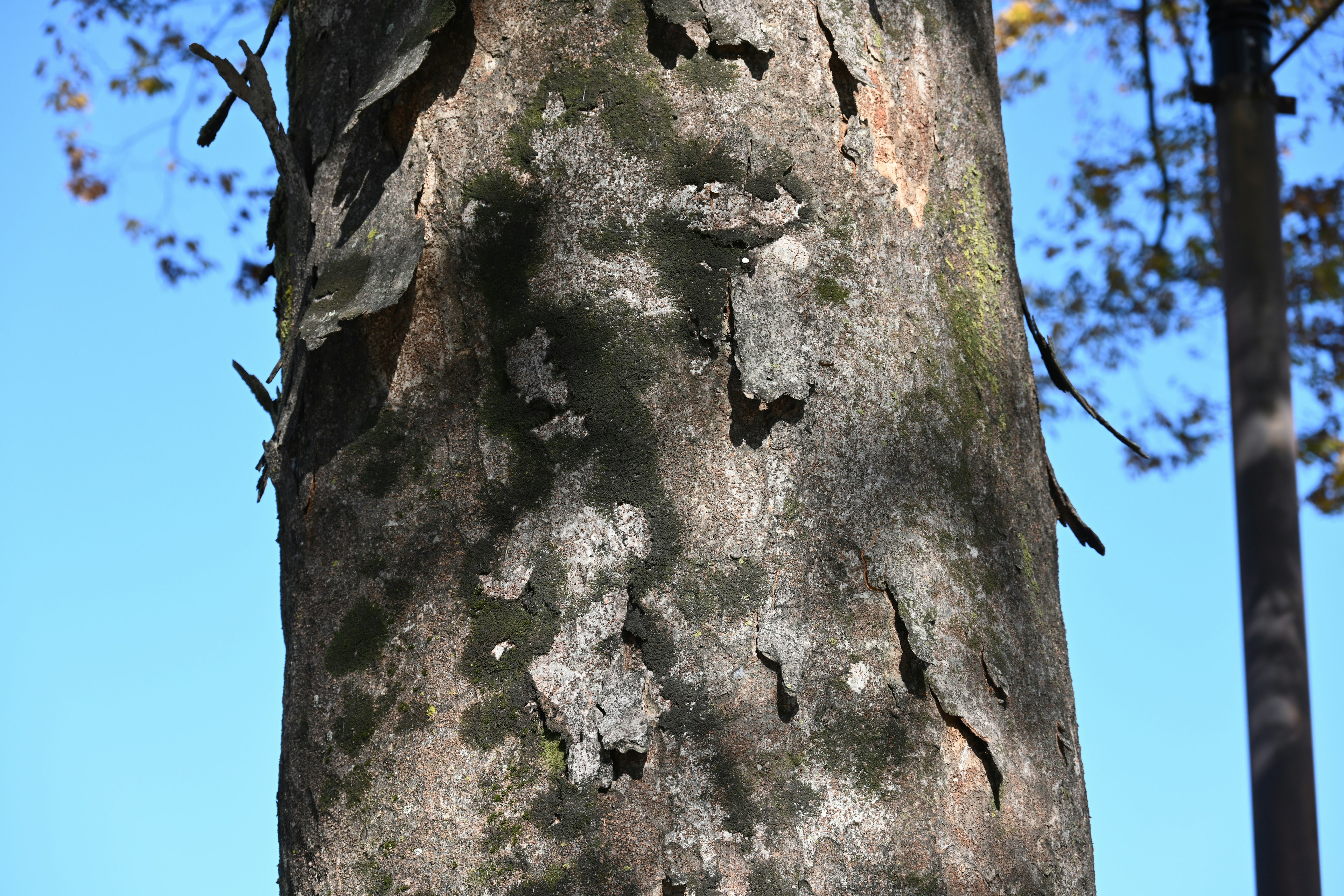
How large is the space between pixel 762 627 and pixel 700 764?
0.16 metres

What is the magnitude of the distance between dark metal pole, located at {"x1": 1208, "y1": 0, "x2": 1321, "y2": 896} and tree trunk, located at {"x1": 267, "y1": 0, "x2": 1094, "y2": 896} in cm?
72

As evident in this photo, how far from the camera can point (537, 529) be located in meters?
1.23

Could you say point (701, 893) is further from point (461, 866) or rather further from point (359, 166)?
point (359, 166)

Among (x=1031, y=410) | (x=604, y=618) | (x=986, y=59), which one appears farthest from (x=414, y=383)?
(x=986, y=59)

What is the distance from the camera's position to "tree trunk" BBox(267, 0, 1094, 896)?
3.80 ft

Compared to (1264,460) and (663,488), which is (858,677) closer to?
(663,488)

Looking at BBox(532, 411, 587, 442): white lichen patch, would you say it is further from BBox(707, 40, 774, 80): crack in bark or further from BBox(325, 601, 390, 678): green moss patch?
BBox(707, 40, 774, 80): crack in bark

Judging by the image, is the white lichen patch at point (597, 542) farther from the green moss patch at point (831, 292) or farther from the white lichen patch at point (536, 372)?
the green moss patch at point (831, 292)

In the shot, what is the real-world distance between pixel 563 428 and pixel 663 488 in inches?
5.7

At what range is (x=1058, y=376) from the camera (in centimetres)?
179

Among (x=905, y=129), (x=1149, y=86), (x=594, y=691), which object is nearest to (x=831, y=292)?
(x=905, y=129)

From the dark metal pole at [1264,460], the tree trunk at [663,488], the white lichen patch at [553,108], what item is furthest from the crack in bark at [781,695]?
the dark metal pole at [1264,460]

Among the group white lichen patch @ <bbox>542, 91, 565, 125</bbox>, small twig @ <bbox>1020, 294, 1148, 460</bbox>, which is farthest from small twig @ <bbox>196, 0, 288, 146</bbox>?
small twig @ <bbox>1020, 294, 1148, 460</bbox>

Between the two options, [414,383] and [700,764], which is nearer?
[700,764]
